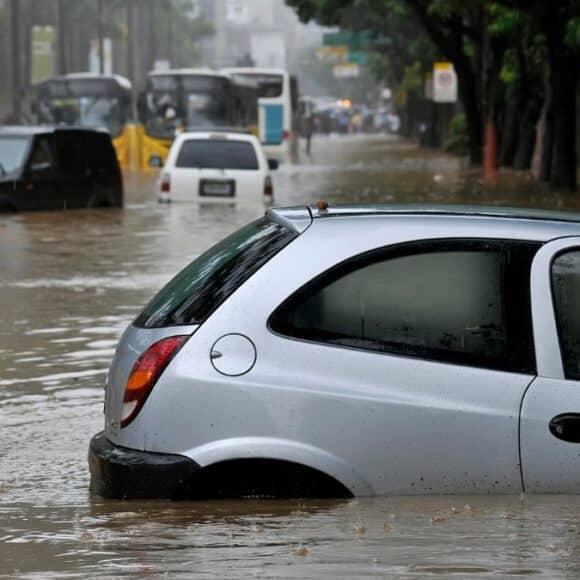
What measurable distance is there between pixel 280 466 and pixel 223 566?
0.66 m

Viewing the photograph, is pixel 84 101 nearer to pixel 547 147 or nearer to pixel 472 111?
pixel 472 111

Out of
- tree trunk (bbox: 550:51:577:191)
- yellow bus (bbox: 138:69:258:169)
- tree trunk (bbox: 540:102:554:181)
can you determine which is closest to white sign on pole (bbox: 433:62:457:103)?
yellow bus (bbox: 138:69:258:169)

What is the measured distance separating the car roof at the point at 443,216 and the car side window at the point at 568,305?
0.11 meters

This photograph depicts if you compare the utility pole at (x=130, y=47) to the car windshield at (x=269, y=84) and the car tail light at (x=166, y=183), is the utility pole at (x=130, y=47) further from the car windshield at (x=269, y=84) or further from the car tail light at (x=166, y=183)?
the car tail light at (x=166, y=183)

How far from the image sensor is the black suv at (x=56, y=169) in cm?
2809

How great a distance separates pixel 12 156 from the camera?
28078mm

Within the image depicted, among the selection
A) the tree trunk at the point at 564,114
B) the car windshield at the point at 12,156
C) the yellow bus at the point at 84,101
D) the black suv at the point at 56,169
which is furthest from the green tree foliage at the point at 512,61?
the car windshield at the point at 12,156

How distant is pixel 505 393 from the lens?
627cm

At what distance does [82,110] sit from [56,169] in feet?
Result: 91.7

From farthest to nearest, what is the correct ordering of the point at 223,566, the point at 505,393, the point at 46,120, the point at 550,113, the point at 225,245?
the point at 46,120
the point at 550,113
the point at 225,245
the point at 505,393
the point at 223,566

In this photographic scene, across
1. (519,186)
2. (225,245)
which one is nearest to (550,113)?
(519,186)

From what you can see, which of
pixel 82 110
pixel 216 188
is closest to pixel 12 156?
pixel 216 188

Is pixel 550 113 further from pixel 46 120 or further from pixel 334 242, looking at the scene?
pixel 334 242

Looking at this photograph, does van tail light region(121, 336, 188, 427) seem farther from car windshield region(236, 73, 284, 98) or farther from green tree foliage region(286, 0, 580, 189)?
car windshield region(236, 73, 284, 98)
